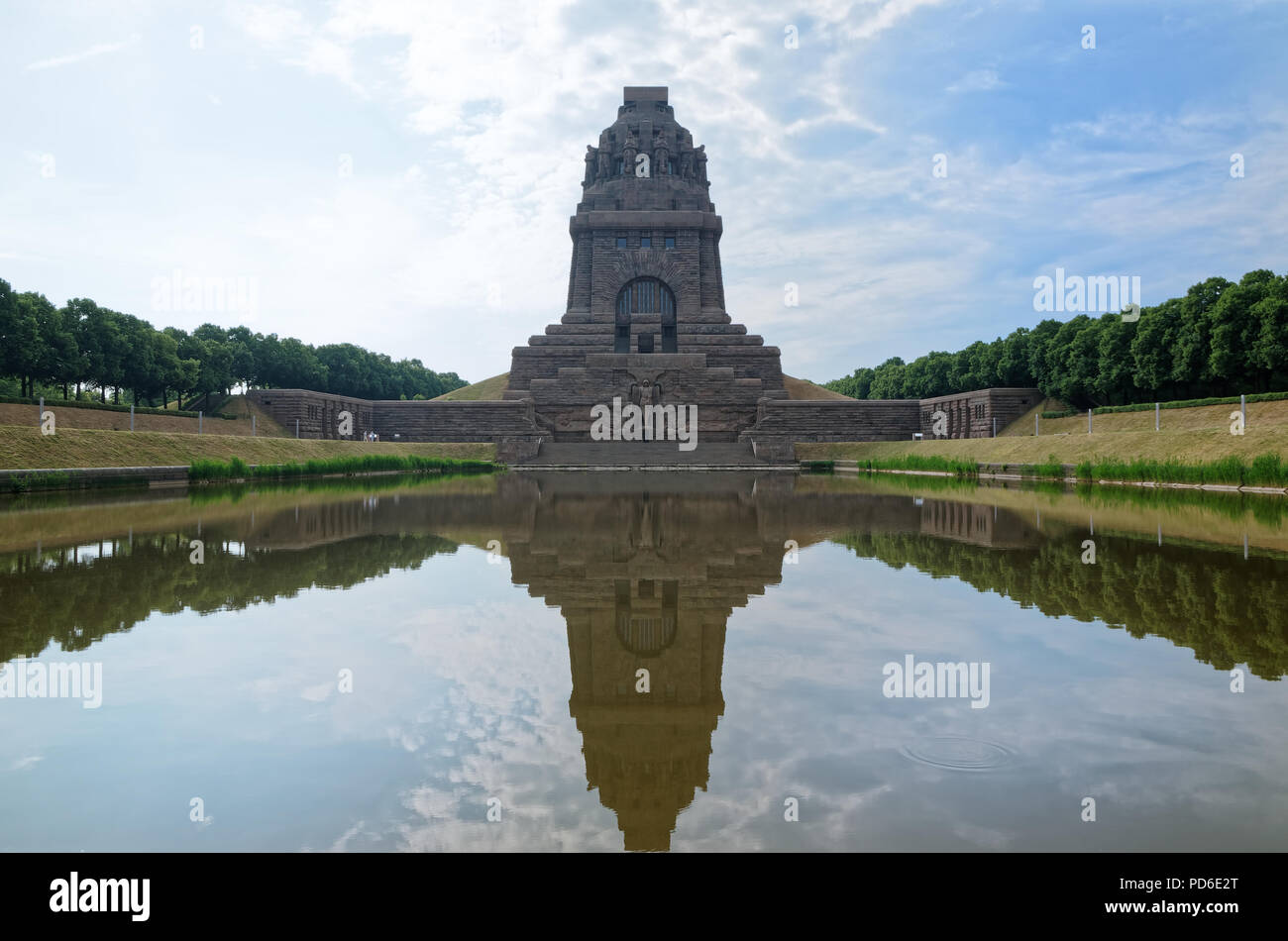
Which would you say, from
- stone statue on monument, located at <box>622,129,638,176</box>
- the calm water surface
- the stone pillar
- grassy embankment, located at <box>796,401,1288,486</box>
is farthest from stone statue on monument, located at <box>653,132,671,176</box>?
the calm water surface

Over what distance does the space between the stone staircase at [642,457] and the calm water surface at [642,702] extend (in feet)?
95.0

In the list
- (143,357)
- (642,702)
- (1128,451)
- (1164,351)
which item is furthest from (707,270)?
(642,702)

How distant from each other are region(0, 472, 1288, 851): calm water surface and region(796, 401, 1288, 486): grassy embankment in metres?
11.6

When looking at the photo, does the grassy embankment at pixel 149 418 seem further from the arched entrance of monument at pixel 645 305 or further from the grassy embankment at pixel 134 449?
the arched entrance of monument at pixel 645 305

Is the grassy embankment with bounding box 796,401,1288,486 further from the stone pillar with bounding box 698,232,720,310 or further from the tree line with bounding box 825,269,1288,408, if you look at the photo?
the stone pillar with bounding box 698,232,720,310

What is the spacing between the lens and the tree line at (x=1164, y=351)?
36.4 metres

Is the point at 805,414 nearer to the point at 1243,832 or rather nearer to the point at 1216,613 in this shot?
the point at 1216,613

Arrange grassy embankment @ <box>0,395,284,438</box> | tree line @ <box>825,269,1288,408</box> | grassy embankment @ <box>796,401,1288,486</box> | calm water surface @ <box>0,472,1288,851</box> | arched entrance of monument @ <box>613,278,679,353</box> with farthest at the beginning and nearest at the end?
arched entrance of monument @ <box>613,278,679,353</box> → tree line @ <box>825,269,1288,408</box> → grassy embankment @ <box>0,395,284,438</box> → grassy embankment @ <box>796,401,1288,486</box> → calm water surface @ <box>0,472,1288,851</box>

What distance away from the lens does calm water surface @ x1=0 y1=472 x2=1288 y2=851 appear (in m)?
2.85

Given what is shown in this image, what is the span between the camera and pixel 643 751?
3486mm

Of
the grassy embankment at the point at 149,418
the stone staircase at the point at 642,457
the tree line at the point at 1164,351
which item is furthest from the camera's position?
the stone staircase at the point at 642,457

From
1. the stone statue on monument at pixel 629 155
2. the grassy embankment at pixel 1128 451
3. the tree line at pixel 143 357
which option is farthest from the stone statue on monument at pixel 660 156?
the tree line at pixel 143 357

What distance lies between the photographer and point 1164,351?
41281mm
